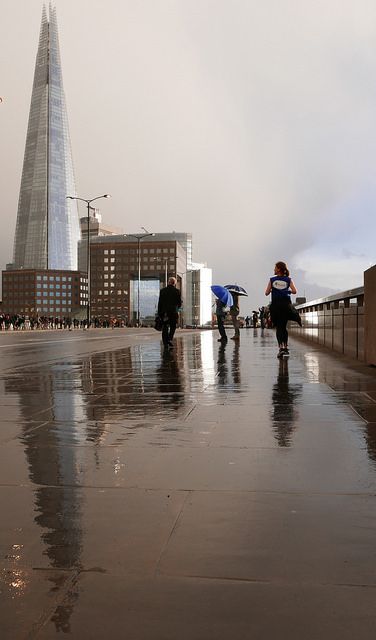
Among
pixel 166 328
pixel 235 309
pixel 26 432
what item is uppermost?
pixel 235 309

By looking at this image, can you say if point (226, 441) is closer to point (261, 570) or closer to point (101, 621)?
point (261, 570)

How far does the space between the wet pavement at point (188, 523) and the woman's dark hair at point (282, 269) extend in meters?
8.41

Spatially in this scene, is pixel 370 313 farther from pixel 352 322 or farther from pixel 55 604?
pixel 55 604

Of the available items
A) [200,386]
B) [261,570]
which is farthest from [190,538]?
[200,386]

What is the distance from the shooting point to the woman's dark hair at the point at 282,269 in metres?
14.0

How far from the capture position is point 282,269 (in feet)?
46.3

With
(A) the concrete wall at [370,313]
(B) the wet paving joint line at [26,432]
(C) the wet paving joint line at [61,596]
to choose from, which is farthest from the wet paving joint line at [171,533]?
(A) the concrete wall at [370,313]

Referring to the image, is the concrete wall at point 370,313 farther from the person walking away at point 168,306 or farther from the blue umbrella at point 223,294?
the blue umbrella at point 223,294

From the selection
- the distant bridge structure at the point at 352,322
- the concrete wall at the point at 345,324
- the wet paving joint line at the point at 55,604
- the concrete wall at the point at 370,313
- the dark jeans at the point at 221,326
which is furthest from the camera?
the dark jeans at the point at 221,326

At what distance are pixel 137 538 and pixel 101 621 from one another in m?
0.64

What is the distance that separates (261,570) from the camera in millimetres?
2121

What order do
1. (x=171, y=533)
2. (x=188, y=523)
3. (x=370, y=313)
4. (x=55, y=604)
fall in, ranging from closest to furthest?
1. (x=55, y=604)
2. (x=171, y=533)
3. (x=188, y=523)
4. (x=370, y=313)

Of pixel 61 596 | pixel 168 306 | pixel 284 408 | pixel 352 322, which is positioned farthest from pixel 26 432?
pixel 168 306

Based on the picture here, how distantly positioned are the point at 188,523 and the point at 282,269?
11.8 m
